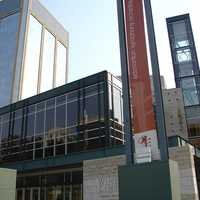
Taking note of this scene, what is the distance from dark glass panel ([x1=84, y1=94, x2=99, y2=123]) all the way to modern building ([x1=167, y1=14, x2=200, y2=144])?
36.5 metres

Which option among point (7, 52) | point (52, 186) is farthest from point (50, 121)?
point (7, 52)

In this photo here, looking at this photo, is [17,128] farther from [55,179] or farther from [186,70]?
[186,70]

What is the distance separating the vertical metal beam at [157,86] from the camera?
10.7 m

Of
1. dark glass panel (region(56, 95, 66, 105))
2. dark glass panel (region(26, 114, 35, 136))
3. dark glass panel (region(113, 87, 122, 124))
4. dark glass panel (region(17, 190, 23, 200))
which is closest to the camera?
dark glass panel (region(113, 87, 122, 124))

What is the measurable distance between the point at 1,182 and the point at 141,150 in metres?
7.28

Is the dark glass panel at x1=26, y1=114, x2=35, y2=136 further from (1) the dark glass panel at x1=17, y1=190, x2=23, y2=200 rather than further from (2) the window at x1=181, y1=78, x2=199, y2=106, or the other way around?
(2) the window at x1=181, y1=78, x2=199, y2=106

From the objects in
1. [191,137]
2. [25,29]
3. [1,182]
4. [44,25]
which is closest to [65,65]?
[44,25]

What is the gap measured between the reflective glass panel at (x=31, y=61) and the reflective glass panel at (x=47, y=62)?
2.30 m

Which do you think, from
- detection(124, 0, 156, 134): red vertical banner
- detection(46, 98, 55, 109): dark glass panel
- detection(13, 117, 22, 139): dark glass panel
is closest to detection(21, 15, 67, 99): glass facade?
detection(13, 117, 22, 139): dark glass panel

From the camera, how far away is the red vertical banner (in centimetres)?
1145

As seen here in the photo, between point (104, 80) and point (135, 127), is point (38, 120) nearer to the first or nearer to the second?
point (104, 80)

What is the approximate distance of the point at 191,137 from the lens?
57375 mm

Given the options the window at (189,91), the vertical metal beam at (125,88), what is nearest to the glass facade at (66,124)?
the vertical metal beam at (125,88)

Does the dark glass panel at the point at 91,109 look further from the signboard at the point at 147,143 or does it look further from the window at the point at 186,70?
the window at the point at 186,70
